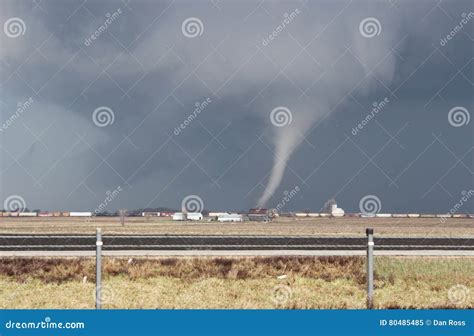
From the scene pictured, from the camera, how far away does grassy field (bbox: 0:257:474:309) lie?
13000 mm

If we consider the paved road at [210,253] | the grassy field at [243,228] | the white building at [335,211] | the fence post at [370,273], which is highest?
the white building at [335,211]

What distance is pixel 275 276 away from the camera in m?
16.2

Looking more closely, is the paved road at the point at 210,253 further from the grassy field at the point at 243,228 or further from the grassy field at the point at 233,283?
the grassy field at the point at 243,228

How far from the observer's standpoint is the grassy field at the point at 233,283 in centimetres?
1300

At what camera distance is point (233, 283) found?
15.3 m

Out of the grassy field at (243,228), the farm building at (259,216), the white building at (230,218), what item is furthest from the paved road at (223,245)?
the white building at (230,218)

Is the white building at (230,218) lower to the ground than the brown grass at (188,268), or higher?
higher

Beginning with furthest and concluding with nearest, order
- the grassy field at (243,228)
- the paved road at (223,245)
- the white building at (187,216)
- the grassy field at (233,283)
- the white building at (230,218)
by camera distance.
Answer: the white building at (187,216) → the white building at (230,218) → the grassy field at (243,228) → the paved road at (223,245) → the grassy field at (233,283)

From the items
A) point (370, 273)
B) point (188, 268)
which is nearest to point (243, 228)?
point (188, 268)

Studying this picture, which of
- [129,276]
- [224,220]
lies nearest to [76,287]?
[129,276]
